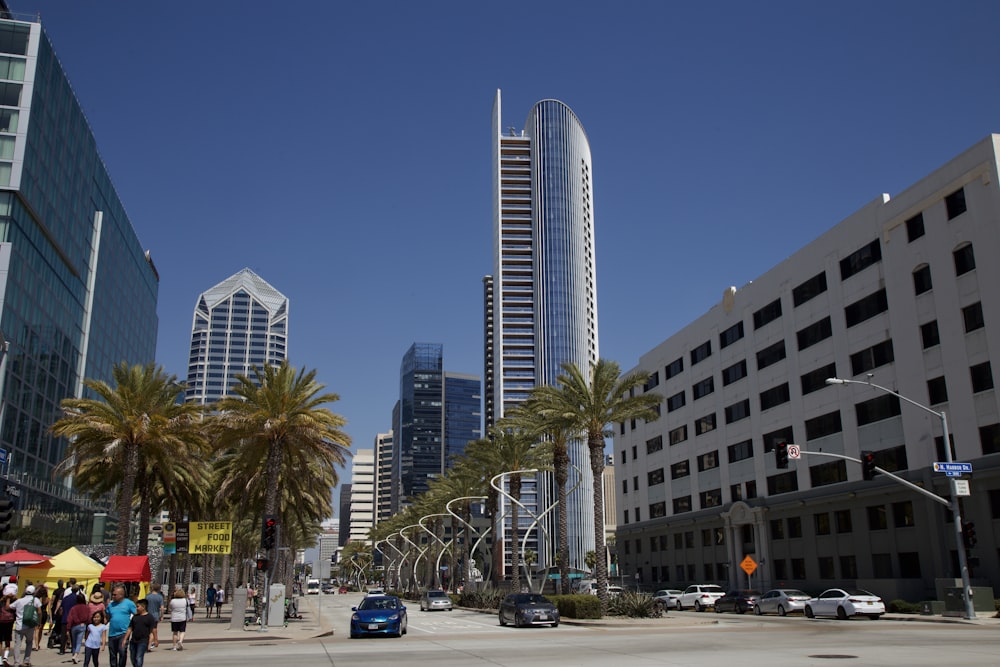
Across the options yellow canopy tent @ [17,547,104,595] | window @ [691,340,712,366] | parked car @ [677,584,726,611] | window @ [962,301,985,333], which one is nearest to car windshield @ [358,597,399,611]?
yellow canopy tent @ [17,547,104,595]

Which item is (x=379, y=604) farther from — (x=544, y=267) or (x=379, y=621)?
(x=544, y=267)

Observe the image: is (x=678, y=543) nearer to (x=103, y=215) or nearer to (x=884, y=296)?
(x=884, y=296)

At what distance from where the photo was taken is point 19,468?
6844 cm

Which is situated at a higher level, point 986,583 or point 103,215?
point 103,215

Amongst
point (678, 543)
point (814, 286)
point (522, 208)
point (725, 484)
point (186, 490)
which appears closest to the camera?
point (186, 490)

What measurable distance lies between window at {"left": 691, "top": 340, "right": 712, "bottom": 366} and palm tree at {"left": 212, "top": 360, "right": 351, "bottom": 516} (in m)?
36.2

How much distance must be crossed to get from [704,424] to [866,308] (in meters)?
22.3

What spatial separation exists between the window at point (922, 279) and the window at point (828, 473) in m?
12.0

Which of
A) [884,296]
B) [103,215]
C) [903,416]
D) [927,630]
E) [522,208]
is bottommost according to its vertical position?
[927,630]

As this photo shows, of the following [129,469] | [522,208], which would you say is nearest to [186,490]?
[129,469]

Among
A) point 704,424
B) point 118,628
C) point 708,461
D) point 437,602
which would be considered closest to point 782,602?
point 437,602

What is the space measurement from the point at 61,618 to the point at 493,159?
16094 centimetres

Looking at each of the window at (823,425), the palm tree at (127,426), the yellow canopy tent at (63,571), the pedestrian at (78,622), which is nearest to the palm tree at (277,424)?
the palm tree at (127,426)

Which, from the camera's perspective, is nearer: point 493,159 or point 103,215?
point 103,215
